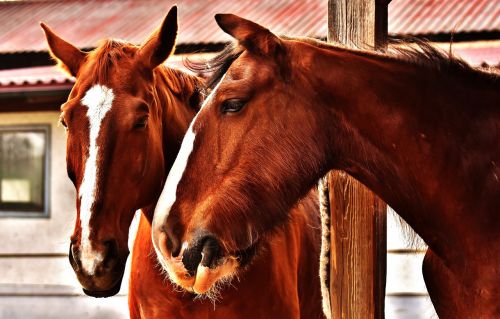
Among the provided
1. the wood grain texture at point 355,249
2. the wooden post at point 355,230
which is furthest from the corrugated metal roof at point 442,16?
the wood grain texture at point 355,249

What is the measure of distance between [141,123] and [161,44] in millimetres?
448

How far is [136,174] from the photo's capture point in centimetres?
393

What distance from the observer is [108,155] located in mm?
3785

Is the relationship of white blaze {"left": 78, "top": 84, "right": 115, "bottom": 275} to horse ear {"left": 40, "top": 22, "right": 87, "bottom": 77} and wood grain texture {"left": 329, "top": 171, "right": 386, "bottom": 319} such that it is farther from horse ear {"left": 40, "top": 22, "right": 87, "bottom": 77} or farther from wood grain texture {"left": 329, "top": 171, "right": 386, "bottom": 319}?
wood grain texture {"left": 329, "top": 171, "right": 386, "bottom": 319}

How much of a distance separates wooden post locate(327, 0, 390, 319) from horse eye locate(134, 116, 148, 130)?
0.89 metres

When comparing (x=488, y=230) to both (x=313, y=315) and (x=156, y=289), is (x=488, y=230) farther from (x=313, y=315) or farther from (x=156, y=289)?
(x=313, y=315)

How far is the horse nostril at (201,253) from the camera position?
9.91 feet

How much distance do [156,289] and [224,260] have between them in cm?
121

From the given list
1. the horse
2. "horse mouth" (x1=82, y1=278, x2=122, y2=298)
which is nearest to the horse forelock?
the horse

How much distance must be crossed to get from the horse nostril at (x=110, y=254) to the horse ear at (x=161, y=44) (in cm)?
91

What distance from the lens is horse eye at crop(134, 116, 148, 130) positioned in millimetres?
3949

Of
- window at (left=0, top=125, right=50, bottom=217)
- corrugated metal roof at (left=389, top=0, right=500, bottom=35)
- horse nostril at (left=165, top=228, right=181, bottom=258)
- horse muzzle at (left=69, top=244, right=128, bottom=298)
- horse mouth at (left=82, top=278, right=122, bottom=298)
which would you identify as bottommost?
window at (left=0, top=125, right=50, bottom=217)

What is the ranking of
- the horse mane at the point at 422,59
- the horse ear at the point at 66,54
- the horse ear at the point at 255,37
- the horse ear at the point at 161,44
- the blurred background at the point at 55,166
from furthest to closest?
the blurred background at the point at 55,166 < the horse ear at the point at 66,54 < the horse ear at the point at 161,44 < the horse mane at the point at 422,59 < the horse ear at the point at 255,37

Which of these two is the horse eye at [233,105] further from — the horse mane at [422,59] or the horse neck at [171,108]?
the horse neck at [171,108]
